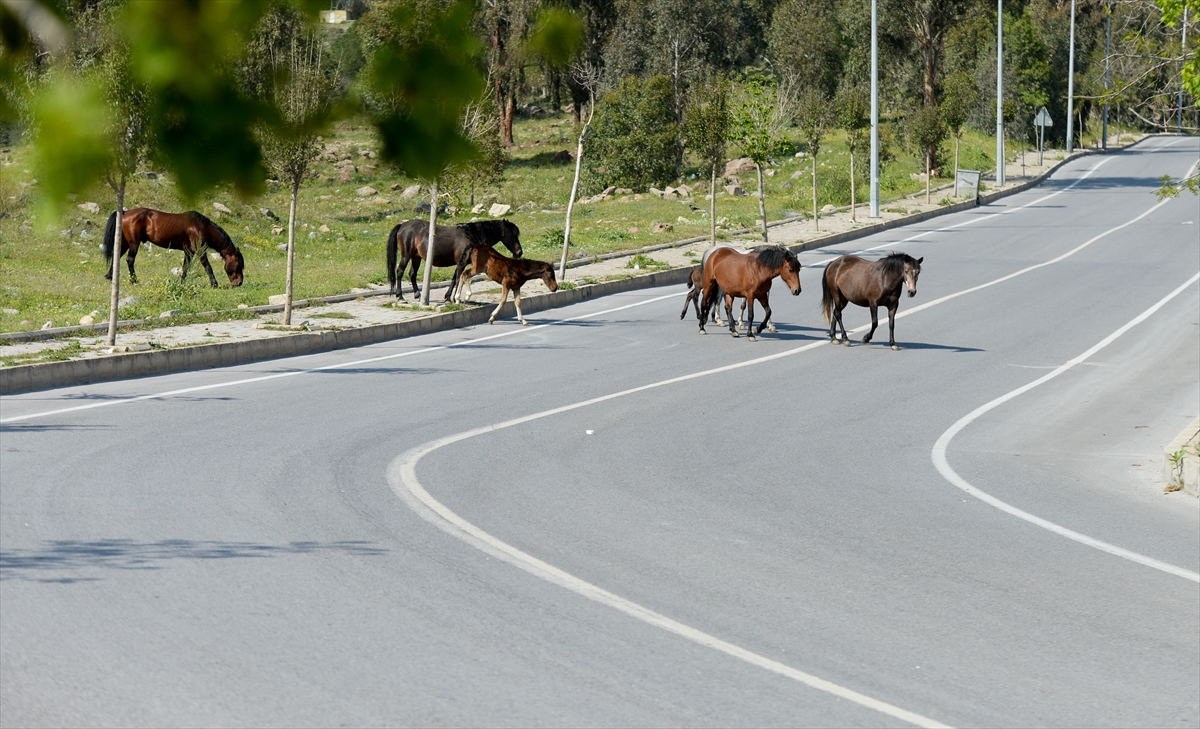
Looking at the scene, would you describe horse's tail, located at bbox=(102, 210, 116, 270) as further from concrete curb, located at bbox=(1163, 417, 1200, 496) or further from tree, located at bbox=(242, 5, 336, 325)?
tree, located at bbox=(242, 5, 336, 325)

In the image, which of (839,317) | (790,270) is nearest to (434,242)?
(790,270)

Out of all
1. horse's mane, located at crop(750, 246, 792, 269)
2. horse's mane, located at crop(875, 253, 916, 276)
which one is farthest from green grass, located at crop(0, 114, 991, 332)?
horse's mane, located at crop(875, 253, 916, 276)

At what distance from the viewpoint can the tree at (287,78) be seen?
2.08 meters

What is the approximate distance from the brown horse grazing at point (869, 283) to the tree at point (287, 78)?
1829 cm

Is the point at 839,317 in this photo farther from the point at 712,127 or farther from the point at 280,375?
the point at 712,127

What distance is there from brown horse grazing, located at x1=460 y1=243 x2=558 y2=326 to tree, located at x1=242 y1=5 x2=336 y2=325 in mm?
20388

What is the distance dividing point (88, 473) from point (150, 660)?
4.99 meters

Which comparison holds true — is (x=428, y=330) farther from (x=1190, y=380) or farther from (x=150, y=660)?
(x=150, y=660)

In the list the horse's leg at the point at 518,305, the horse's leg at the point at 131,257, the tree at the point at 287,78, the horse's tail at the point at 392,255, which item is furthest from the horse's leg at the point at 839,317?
the tree at the point at 287,78

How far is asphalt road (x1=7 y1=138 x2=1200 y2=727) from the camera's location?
6863mm

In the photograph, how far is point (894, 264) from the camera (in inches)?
795

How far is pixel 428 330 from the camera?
74.2 feet

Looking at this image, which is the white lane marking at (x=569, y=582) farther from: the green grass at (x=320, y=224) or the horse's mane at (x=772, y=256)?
the horse's mane at (x=772, y=256)

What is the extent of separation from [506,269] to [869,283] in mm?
6085
